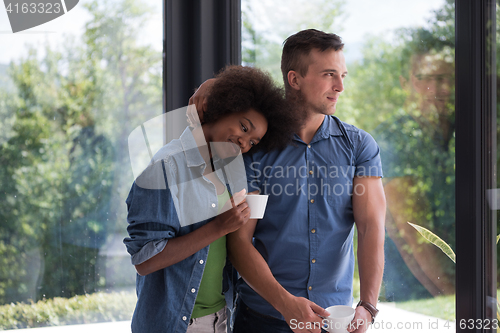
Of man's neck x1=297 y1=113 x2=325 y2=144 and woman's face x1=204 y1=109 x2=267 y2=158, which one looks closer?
woman's face x1=204 y1=109 x2=267 y2=158

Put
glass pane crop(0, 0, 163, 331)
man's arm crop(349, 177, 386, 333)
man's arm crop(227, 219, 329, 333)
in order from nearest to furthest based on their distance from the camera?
man's arm crop(227, 219, 329, 333) < man's arm crop(349, 177, 386, 333) < glass pane crop(0, 0, 163, 331)

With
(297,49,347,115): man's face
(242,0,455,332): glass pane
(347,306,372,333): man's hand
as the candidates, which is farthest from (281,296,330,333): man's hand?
(297,49,347,115): man's face

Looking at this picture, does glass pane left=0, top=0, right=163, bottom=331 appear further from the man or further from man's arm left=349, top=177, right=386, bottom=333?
man's arm left=349, top=177, right=386, bottom=333

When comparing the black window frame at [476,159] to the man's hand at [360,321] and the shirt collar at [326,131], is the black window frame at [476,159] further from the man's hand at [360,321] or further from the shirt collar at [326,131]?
the shirt collar at [326,131]

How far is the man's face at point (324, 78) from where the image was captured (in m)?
1.41

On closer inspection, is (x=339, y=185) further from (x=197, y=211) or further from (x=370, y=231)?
(x=197, y=211)

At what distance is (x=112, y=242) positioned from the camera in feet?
6.66

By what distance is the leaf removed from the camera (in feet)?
4.17

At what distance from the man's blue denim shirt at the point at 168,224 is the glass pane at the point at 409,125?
74 centimetres

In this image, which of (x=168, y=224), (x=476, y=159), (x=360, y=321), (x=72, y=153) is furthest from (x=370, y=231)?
(x=72, y=153)

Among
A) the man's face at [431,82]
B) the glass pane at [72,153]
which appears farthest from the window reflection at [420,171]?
the glass pane at [72,153]

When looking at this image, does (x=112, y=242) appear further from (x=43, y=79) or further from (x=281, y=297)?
(x=281, y=297)

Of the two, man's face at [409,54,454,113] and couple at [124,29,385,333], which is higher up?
man's face at [409,54,454,113]

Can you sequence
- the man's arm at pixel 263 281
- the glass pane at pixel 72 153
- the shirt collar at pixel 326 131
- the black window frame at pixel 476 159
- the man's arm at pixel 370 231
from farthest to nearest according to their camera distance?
the glass pane at pixel 72 153 < the shirt collar at pixel 326 131 < the man's arm at pixel 370 231 < the man's arm at pixel 263 281 < the black window frame at pixel 476 159
